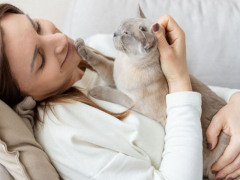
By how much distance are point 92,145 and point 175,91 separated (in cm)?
38

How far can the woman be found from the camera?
2.47 feet

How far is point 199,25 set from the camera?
1.28m

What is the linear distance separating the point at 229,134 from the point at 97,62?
0.63 meters

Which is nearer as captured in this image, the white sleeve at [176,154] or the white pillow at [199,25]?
the white sleeve at [176,154]

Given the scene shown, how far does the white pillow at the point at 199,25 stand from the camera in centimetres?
125

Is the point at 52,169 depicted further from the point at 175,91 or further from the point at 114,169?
the point at 175,91

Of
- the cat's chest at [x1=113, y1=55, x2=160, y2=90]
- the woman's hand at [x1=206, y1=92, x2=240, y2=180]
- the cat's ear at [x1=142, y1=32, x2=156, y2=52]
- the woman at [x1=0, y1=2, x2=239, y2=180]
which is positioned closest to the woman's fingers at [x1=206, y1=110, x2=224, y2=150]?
the woman's hand at [x1=206, y1=92, x2=240, y2=180]

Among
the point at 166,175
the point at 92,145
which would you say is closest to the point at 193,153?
the point at 166,175

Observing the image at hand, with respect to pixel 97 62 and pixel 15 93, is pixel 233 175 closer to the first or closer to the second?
pixel 97 62

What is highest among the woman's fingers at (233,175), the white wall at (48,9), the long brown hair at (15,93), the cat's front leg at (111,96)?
the white wall at (48,9)

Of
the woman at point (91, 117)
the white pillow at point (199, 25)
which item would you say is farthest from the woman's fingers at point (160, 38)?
the white pillow at point (199, 25)

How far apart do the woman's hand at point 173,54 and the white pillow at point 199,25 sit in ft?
1.36

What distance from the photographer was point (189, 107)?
84cm

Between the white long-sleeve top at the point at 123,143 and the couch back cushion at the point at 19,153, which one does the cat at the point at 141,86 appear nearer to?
the white long-sleeve top at the point at 123,143
